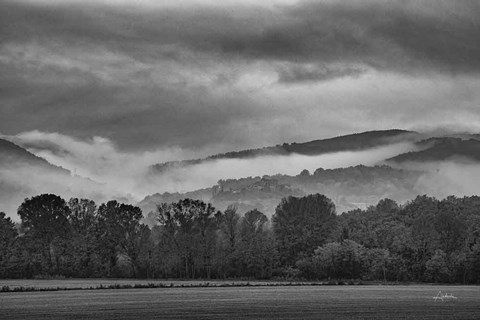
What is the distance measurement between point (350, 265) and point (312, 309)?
110m

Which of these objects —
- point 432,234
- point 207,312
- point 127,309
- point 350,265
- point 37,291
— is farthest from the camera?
point 432,234

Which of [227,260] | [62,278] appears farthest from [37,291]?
[227,260]

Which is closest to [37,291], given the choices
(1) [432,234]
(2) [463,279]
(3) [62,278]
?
(3) [62,278]

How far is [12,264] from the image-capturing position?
196 m

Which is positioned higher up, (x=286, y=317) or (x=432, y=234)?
(x=432, y=234)

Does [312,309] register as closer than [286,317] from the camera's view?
No

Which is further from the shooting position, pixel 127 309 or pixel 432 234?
pixel 432 234

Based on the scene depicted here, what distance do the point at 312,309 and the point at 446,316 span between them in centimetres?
1544

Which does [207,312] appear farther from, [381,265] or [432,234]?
[432,234]

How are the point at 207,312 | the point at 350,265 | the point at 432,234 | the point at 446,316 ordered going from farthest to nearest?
the point at 432,234 → the point at 350,265 → the point at 207,312 → the point at 446,316

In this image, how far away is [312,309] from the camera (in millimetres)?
77938

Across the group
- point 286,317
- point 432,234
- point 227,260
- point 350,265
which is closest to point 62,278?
point 227,260

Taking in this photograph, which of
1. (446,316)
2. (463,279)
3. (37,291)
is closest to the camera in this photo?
(446,316)

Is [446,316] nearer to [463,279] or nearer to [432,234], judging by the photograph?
[463,279]
